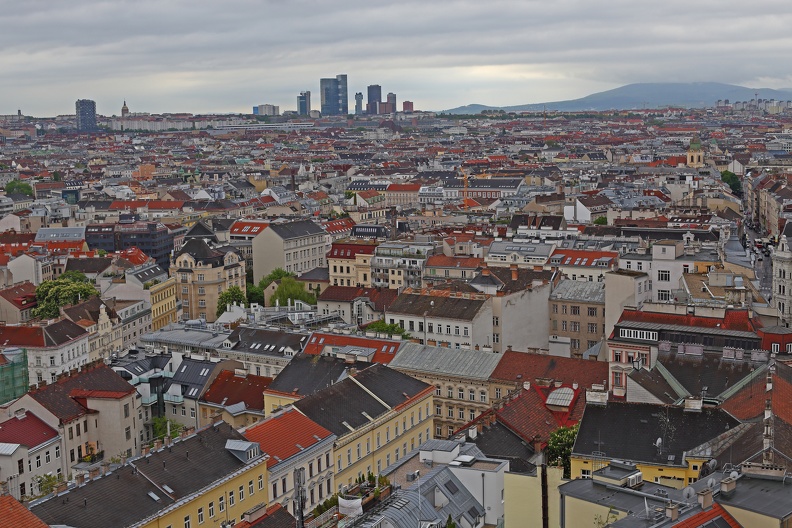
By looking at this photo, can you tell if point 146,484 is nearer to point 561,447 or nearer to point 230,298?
point 561,447

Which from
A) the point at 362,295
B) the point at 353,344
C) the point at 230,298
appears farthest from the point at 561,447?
the point at 230,298

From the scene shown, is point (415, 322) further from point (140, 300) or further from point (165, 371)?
point (140, 300)

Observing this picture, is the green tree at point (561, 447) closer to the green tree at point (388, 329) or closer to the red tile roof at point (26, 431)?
the red tile roof at point (26, 431)

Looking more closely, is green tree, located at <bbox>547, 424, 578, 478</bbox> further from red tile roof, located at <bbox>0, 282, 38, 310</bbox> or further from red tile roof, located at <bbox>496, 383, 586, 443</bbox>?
red tile roof, located at <bbox>0, 282, 38, 310</bbox>

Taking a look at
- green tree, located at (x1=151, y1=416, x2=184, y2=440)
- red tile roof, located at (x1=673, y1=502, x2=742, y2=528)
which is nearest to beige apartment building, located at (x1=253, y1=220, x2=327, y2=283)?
green tree, located at (x1=151, y1=416, x2=184, y2=440)

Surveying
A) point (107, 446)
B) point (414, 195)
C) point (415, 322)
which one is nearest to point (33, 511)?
point (107, 446)

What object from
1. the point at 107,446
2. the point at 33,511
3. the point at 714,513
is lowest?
the point at 107,446
